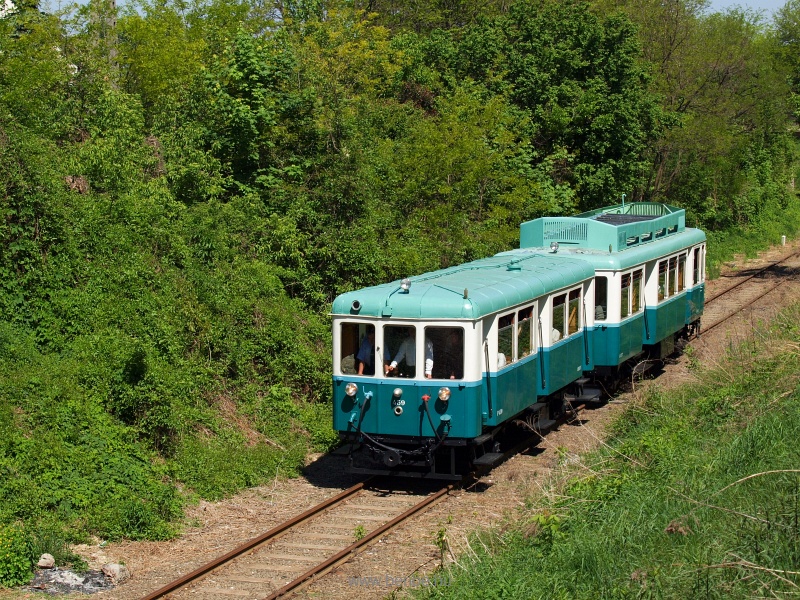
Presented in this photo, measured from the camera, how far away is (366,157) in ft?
71.9

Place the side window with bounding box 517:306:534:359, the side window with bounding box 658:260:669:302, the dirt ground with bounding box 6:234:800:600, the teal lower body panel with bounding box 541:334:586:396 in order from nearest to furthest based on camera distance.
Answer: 1. the dirt ground with bounding box 6:234:800:600
2. the side window with bounding box 517:306:534:359
3. the teal lower body panel with bounding box 541:334:586:396
4. the side window with bounding box 658:260:669:302

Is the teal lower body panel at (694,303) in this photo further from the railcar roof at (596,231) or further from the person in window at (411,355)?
the person in window at (411,355)

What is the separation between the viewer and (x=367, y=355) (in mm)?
13414

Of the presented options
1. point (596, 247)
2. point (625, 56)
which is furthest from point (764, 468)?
point (625, 56)

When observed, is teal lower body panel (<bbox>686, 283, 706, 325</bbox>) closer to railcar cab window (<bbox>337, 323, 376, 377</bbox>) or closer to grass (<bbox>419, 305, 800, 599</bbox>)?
grass (<bbox>419, 305, 800, 599</bbox>)

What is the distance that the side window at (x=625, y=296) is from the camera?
18.3 meters

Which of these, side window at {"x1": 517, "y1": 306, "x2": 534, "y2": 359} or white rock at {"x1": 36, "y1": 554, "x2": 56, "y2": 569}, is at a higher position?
side window at {"x1": 517, "y1": 306, "x2": 534, "y2": 359}

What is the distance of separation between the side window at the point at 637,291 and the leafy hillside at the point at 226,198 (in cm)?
452

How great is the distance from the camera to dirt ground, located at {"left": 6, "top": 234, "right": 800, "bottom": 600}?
10.3 meters

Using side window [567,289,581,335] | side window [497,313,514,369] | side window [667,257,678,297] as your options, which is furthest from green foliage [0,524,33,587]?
side window [667,257,678,297]

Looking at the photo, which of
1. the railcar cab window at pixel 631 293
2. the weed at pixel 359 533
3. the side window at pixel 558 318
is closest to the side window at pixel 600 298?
the railcar cab window at pixel 631 293

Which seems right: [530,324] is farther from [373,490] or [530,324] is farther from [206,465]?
[206,465]

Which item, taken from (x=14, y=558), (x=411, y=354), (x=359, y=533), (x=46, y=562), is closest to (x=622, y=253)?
(x=411, y=354)

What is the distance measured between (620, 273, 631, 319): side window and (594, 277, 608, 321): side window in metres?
0.38
